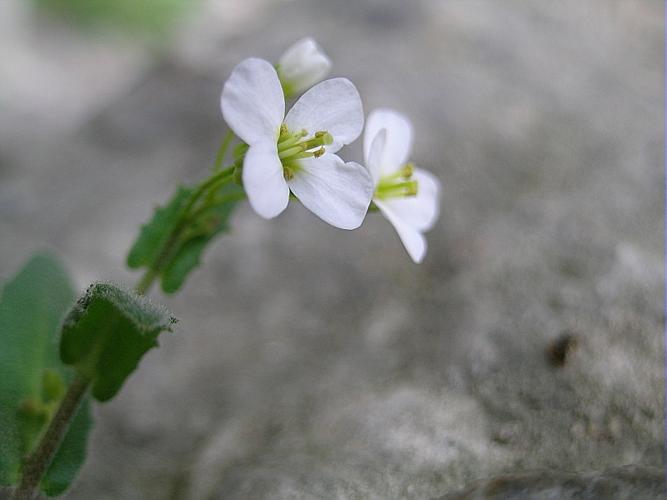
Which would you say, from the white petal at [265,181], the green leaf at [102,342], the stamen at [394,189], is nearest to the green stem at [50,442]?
the green leaf at [102,342]

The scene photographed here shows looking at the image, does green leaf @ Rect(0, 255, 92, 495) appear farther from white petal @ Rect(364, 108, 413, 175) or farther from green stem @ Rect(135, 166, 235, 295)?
white petal @ Rect(364, 108, 413, 175)

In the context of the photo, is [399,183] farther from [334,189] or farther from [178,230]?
[178,230]

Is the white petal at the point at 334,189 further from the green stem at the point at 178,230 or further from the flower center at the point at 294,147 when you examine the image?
the green stem at the point at 178,230

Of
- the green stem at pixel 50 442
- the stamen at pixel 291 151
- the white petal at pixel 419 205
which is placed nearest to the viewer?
the stamen at pixel 291 151

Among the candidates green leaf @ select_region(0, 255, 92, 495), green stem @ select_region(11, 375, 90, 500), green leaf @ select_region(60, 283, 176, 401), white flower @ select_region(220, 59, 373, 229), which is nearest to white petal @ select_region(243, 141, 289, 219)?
white flower @ select_region(220, 59, 373, 229)

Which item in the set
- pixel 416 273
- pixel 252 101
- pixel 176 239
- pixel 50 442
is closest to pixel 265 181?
pixel 252 101
